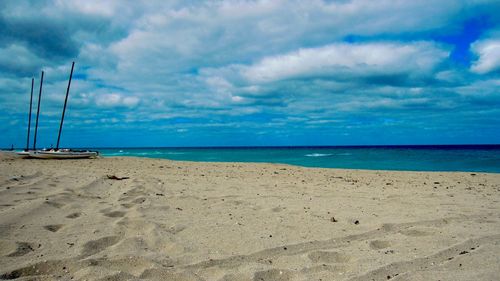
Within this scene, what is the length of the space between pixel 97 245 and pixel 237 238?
1535 millimetres

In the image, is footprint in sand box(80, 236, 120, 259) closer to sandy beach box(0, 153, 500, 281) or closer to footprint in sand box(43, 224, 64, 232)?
sandy beach box(0, 153, 500, 281)

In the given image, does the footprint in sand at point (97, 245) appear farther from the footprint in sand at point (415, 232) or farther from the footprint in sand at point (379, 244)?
the footprint in sand at point (415, 232)

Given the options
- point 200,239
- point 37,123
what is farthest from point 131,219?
point 37,123

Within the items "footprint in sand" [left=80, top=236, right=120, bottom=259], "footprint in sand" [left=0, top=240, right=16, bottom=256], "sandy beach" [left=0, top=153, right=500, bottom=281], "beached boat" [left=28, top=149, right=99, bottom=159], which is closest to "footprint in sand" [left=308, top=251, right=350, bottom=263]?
"sandy beach" [left=0, top=153, right=500, bottom=281]

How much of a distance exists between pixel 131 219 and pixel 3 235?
143cm

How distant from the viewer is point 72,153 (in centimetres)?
2464

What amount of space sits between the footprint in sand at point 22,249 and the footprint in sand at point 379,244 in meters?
3.60

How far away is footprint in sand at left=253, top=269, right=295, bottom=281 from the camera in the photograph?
10.0 ft

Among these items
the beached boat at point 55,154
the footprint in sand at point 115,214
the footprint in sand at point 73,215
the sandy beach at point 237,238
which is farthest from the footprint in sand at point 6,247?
the beached boat at point 55,154

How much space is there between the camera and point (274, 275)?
10.2ft

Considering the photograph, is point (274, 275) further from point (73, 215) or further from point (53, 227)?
point (73, 215)

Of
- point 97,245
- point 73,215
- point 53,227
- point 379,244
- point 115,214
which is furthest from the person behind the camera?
point 115,214

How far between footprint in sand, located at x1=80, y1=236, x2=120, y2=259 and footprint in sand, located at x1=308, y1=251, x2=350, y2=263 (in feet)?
7.07

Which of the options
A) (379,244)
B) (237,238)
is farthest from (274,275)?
(379,244)
